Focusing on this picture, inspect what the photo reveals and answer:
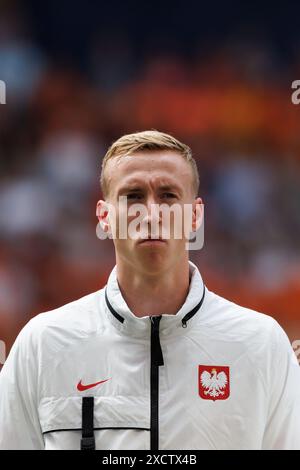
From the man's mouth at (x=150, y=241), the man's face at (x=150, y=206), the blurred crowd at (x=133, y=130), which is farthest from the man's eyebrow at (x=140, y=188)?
the blurred crowd at (x=133, y=130)

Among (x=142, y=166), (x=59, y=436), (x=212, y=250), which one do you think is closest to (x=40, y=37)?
(x=212, y=250)

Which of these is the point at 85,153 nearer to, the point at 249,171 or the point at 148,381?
the point at 249,171

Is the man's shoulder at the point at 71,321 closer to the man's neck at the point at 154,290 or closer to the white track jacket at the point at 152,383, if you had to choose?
the white track jacket at the point at 152,383

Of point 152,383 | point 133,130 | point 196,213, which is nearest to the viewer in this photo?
point 152,383

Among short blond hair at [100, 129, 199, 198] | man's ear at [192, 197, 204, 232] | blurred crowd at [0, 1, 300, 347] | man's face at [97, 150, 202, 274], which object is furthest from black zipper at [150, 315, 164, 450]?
blurred crowd at [0, 1, 300, 347]

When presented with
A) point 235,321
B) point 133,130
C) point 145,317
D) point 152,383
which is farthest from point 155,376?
point 133,130

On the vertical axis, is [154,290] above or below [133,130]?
below

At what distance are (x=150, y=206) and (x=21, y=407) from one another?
58 cm

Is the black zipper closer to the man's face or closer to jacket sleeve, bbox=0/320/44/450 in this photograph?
the man's face

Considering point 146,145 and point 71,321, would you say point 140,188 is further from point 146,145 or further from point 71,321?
point 71,321

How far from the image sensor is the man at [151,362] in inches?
63.3

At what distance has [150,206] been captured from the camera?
5.42 feet

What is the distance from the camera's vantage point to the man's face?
64.6 inches

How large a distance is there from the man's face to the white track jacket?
126 millimetres
